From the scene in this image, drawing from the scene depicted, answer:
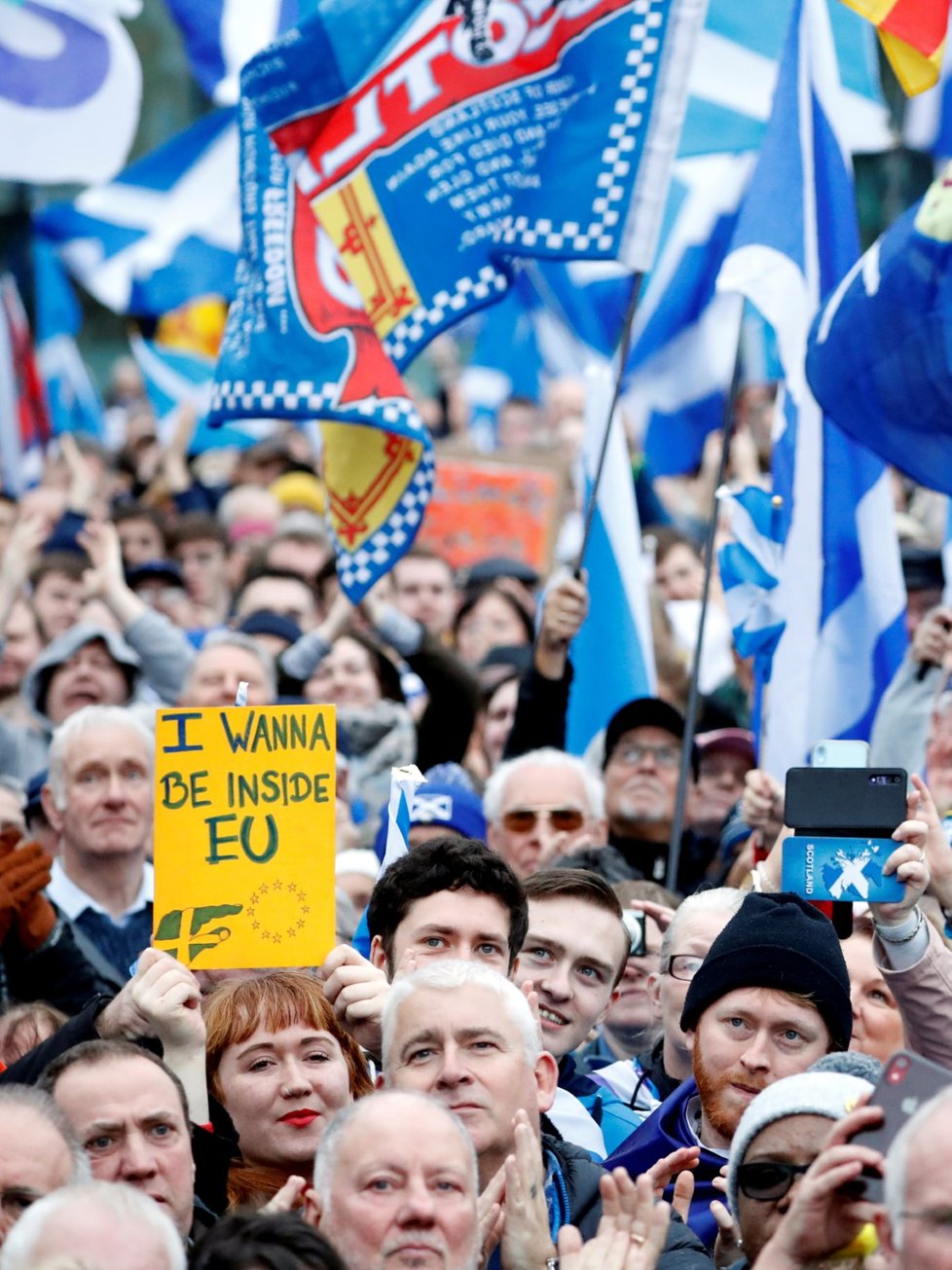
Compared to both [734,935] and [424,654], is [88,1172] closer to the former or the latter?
[734,935]

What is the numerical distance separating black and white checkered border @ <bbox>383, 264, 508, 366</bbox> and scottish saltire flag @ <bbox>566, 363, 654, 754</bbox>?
127 cm

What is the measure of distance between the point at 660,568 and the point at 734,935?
5.55 m

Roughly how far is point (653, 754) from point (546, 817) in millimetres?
666

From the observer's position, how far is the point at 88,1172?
454 cm

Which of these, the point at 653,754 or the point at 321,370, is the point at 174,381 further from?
the point at 653,754

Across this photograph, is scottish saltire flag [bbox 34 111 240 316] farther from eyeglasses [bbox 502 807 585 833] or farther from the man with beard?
the man with beard

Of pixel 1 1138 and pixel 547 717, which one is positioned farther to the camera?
pixel 547 717

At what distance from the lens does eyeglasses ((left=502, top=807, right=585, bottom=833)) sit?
7.40 metres

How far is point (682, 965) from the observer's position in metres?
5.84

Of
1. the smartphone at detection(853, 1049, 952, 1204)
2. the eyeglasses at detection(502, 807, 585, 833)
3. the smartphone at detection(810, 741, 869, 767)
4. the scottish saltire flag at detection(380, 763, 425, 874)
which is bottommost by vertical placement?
the smartphone at detection(853, 1049, 952, 1204)

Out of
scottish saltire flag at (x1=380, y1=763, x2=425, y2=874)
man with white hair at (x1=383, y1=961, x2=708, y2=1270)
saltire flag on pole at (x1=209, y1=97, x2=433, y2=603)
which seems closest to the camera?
man with white hair at (x1=383, y1=961, x2=708, y2=1270)

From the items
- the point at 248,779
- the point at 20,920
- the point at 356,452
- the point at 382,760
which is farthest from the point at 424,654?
the point at 248,779

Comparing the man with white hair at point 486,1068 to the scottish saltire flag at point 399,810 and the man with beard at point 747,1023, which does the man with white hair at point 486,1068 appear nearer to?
the man with beard at point 747,1023

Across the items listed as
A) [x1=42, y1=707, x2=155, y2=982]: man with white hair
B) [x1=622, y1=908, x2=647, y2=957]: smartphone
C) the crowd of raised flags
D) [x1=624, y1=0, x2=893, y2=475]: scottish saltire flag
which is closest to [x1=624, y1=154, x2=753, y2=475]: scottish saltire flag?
[x1=624, y1=0, x2=893, y2=475]: scottish saltire flag
